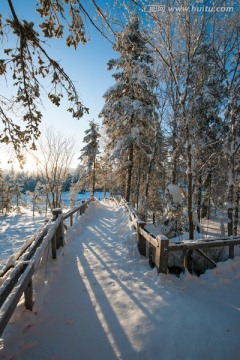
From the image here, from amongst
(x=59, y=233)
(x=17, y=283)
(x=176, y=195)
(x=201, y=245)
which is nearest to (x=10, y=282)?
(x=17, y=283)

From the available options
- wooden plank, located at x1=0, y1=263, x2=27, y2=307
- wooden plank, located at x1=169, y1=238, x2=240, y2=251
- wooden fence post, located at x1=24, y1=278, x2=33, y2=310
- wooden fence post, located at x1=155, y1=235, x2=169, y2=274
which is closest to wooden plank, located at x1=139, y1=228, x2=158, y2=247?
wooden fence post, located at x1=155, y1=235, x2=169, y2=274

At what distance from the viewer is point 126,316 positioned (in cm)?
350

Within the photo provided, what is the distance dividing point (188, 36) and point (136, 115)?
28.9 ft

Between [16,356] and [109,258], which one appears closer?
[16,356]

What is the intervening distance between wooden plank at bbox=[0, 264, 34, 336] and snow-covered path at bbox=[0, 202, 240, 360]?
2.05 ft

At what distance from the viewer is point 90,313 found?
360 cm

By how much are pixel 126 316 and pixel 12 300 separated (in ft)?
6.43

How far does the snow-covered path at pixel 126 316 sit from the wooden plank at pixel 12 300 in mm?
625

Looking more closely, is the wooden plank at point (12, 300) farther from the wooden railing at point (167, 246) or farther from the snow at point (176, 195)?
the snow at point (176, 195)

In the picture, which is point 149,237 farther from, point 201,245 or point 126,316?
point 126,316

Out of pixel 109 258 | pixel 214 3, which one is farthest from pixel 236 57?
pixel 109 258

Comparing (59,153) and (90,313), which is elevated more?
(59,153)

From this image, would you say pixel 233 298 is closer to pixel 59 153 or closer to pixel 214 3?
pixel 214 3

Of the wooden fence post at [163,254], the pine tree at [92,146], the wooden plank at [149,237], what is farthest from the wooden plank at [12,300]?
the pine tree at [92,146]
